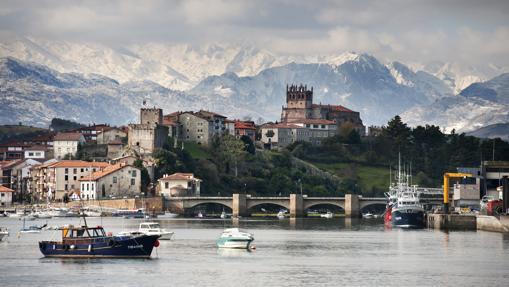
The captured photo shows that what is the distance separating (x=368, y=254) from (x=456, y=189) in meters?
76.1

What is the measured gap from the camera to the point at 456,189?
655 ft

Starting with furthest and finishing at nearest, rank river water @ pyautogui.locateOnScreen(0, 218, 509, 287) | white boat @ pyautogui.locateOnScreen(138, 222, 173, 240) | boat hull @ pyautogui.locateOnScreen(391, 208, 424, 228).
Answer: boat hull @ pyautogui.locateOnScreen(391, 208, 424, 228) → white boat @ pyautogui.locateOnScreen(138, 222, 173, 240) → river water @ pyautogui.locateOnScreen(0, 218, 509, 287)

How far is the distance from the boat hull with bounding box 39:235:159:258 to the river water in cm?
103

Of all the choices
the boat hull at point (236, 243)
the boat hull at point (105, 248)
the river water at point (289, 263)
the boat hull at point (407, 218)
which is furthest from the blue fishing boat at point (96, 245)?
the boat hull at point (407, 218)

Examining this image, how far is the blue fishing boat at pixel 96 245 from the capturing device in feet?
368

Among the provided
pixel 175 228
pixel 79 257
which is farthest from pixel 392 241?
pixel 79 257

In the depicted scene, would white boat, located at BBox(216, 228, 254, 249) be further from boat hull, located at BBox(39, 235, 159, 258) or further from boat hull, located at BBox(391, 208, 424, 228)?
boat hull, located at BBox(391, 208, 424, 228)

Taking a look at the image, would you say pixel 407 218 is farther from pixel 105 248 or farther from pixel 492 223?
pixel 105 248

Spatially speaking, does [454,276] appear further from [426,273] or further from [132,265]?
[132,265]

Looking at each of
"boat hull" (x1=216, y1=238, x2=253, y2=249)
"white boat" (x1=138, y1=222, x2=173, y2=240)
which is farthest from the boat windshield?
"white boat" (x1=138, y1=222, x2=173, y2=240)

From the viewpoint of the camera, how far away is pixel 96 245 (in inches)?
4412

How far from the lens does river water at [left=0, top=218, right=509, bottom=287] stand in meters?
100

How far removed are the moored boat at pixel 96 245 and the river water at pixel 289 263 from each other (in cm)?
108

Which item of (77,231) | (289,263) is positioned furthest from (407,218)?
(77,231)
